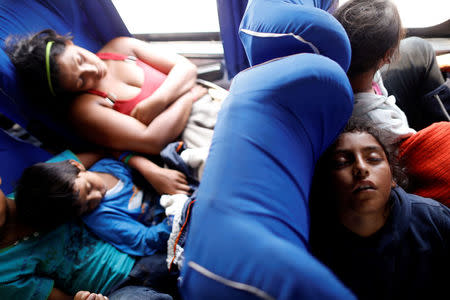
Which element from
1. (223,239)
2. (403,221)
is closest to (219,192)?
(223,239)

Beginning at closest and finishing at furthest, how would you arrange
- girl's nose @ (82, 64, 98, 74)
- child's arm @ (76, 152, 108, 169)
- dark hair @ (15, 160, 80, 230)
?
dark hair @ (15, 160, 80, 230) < girl's nose @ (82, 64, 98, 74) < child's arm @ (76, 152, 108, 169)

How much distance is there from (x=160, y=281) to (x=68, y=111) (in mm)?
805

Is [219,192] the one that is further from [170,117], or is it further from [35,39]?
[35,39]

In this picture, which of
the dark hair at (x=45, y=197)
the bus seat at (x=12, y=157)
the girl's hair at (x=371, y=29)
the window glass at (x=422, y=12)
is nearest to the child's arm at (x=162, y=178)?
the dark hair at (x=45, y=197)

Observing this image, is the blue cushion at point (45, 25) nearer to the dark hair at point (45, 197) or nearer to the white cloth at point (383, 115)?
the dark hair at point (45, 197)

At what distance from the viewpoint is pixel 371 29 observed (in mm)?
779

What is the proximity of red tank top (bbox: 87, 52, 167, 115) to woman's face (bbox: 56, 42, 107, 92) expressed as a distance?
0.05 meters

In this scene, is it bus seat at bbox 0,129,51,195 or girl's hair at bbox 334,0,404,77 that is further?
bus seat at bbox 0,129,51,195

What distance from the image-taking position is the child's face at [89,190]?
957 millimetres

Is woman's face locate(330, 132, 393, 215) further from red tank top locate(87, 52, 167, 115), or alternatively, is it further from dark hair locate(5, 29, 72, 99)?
dark hair locate(5, 29, 72, 99)

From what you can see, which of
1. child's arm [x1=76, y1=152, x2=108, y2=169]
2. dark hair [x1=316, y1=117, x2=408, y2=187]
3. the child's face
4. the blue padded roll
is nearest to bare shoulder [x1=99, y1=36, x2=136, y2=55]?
child's arm [x1=76, y1=152, x2=108, y2=169]

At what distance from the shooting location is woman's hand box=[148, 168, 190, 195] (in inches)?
40.6

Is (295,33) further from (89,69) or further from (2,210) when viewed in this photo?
(2,210)

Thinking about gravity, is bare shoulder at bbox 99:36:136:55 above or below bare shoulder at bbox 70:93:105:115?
above
